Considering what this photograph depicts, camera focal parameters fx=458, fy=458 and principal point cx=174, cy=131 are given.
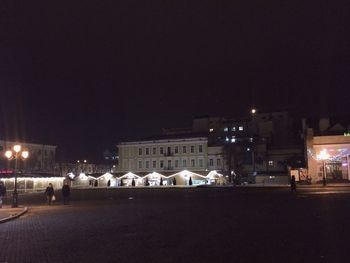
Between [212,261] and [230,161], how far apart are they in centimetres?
7181

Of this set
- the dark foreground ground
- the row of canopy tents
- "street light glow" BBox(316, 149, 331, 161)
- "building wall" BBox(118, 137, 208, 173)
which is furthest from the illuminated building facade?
the dark foreground ground

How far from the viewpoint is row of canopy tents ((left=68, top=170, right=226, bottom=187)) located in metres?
81.1

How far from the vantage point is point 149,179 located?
3430 inches

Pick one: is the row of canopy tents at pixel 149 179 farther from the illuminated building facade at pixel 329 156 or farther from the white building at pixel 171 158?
the illuminated building facade at pixel 329 156

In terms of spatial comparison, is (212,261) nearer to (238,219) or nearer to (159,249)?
(159,249)

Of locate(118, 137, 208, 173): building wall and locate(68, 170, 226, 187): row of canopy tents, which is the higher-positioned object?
locate(118, 137, 208, 173): building wall

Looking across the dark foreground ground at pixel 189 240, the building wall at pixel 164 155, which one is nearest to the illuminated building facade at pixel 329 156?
the building wall at pixel 164 155

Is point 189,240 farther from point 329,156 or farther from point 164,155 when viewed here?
point 164,155

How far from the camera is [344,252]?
32.2 ft

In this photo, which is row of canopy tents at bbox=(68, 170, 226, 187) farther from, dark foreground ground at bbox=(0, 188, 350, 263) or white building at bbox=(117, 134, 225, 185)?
dark foreground ground at bbox=(0, 188, 350, 263)

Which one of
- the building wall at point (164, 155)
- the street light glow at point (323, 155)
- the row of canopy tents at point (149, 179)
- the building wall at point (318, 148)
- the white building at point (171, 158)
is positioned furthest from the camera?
the building wall at point (164, 155)

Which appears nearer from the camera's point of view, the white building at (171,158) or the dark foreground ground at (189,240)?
the dark foreground ground at (189,240)

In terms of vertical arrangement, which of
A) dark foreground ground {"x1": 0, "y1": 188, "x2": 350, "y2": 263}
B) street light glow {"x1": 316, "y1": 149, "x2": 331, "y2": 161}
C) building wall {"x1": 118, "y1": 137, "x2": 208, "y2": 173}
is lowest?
dark foreground ground {"x1": 0, "y1": 188, "x2": 350, "y2": 263}

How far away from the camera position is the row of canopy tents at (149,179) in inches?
3193
